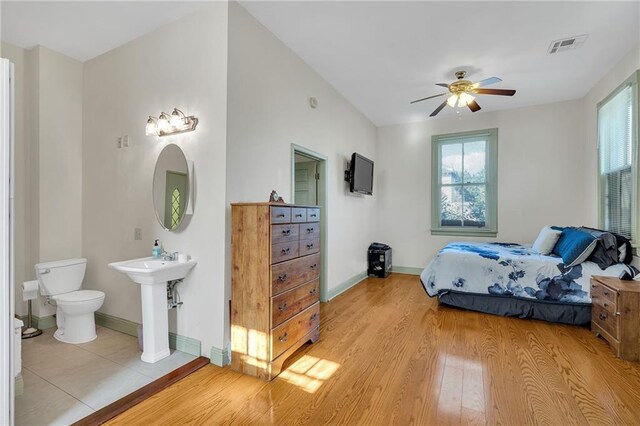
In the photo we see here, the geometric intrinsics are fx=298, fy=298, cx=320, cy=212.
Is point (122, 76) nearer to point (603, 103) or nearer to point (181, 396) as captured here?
point (181, 396)

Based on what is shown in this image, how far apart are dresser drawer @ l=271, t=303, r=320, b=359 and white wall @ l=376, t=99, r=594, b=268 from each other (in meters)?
3.61

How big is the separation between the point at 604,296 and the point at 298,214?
3007 millimetres

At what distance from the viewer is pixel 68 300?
2.71 metres

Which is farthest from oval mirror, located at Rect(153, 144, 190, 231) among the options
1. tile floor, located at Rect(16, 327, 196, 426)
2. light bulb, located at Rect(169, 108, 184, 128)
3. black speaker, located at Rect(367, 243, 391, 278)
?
black speaker, located at Rect(367, 243, 391, 278)

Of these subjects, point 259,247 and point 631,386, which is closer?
point 631,386

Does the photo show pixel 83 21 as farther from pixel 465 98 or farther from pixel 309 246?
pixel 465 98

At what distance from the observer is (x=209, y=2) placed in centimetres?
249

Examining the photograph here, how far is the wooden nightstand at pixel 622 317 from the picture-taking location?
98.2 inches

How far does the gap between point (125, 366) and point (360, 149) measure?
446 cm

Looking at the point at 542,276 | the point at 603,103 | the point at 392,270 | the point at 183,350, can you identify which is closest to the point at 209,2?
the point at 183,350

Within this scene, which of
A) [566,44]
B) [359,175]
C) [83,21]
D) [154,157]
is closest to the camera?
[83,21]

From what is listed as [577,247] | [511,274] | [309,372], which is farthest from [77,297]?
[577,247]

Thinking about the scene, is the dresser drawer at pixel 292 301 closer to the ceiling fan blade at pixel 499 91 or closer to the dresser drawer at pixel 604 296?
the dresser drawer at pixel 604 296

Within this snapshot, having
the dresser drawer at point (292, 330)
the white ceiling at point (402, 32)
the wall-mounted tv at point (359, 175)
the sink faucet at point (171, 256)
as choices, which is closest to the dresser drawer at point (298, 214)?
the dresser drawer at point (292, 330)
